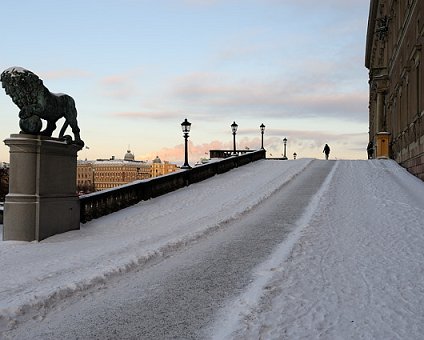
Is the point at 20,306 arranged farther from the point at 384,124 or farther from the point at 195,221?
the point at 384,124

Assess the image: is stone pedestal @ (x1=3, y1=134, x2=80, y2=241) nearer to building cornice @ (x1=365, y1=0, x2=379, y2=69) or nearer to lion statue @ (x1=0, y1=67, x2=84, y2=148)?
lion statue @ (x1=0, y1=67, x2=84, y2=148)

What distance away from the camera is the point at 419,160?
812 inches

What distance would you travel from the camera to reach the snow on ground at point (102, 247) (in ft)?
18.0

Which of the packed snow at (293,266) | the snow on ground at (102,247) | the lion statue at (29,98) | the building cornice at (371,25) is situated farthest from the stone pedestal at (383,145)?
the lion statue at (29,98)

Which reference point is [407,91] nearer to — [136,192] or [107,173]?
[136,192]

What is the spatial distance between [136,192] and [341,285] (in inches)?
417

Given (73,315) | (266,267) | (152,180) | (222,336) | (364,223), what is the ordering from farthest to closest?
(152,180) → (364,223) → (266,267) → (73,315) → (222,336)

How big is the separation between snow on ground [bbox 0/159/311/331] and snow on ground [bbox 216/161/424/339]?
2.07m

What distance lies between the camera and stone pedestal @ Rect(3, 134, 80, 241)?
9.34 m

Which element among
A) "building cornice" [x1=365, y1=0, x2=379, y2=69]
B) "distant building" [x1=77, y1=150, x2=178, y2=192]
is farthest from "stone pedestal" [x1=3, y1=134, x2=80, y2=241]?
"distant building" [x1=77, y1=150, x2=178, y2=192]

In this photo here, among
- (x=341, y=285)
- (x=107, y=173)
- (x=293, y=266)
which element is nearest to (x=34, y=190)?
(x=293, y=266)

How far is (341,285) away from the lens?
5609mm

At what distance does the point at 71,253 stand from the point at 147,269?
5.83 ft

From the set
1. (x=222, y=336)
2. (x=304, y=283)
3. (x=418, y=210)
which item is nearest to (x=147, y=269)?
(x=304, y=283)
